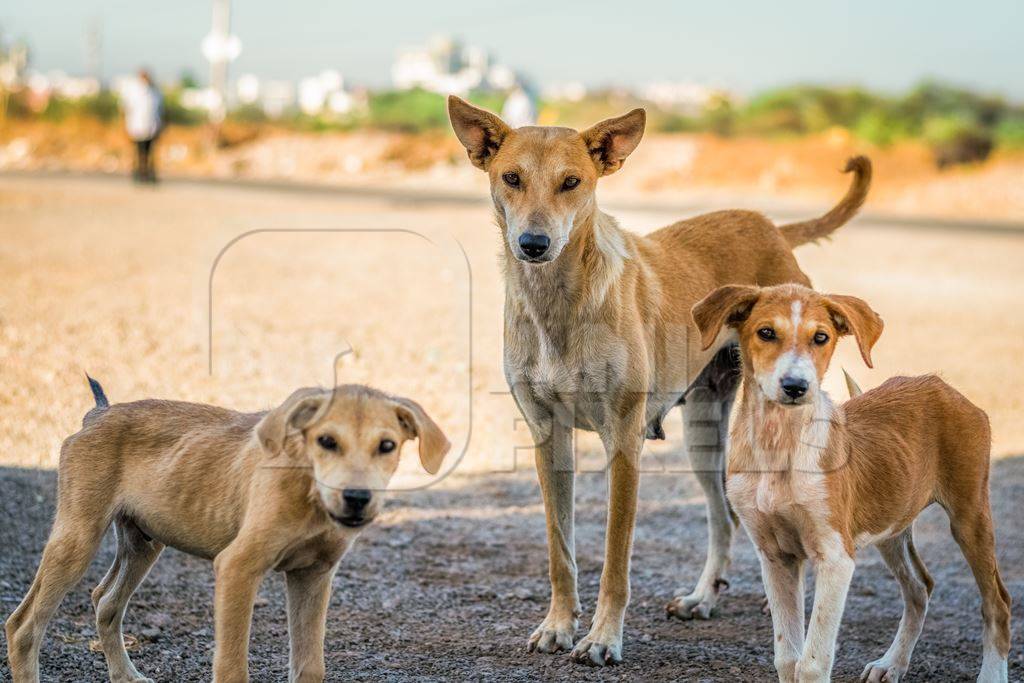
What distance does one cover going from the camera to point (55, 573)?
15.3ft

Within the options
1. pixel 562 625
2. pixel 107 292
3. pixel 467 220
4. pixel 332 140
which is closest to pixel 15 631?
pixel 562 625

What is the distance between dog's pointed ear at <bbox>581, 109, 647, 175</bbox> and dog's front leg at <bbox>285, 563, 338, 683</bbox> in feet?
7.86

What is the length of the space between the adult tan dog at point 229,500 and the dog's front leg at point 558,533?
1.50 metres

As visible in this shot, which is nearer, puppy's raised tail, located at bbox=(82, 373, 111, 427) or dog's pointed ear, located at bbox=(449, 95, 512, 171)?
puppy's raised tail, located at bbox=(82, 373, 111, 427)

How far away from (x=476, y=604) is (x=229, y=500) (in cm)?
221

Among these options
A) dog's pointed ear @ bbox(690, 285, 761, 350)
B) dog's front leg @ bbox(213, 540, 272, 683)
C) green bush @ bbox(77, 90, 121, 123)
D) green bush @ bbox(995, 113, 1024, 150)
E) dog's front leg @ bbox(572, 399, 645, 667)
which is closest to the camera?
dog's front leg @ bbox(213, 540, 272, 683)

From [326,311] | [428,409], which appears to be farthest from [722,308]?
[326,311]

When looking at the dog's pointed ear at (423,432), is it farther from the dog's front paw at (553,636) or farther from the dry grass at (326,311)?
the dog's front paw at (553,636)

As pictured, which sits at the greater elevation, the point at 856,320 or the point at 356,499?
the point at 856,320

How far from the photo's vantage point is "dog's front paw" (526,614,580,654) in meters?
5.86

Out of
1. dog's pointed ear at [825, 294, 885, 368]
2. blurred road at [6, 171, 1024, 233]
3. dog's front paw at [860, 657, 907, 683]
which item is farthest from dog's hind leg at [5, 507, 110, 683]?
blurred road at [6, 171, 1024, 233]

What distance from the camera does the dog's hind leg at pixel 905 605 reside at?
5562 mm

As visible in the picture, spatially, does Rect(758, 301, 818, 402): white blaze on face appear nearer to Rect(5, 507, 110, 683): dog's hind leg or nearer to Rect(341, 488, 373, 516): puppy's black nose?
Rect(341, 488, 373, 516): puppy's black nose

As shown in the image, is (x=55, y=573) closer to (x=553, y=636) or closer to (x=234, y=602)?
(x=234, y=602)
